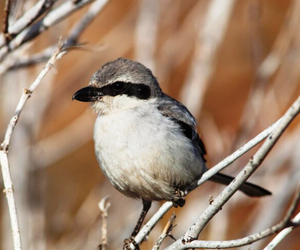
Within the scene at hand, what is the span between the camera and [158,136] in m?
3.43

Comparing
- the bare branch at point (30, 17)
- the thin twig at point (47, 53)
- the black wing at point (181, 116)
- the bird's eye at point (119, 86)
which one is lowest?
the black wing at point (181, 116)

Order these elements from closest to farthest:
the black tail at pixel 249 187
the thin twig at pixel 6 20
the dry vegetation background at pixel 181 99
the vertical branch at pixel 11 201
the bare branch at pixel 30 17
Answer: the vertical branch at pixel 11 201 → the thin twig at pixel 6 20 → the bare branch at pixel 30 17 → the black tail at pixel 249 187 → the dry vegetation background at pixel 181 99

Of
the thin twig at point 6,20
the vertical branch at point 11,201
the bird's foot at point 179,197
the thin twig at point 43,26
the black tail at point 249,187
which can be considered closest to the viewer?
the vertical branch at point 11,201

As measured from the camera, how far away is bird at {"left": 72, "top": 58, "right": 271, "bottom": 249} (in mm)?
3381

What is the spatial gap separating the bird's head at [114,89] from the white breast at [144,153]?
0.07 metres

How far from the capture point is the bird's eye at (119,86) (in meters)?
3.63

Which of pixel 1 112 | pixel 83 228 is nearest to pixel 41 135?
pixel 1 112

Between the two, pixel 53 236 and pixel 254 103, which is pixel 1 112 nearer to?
pixel 53 236

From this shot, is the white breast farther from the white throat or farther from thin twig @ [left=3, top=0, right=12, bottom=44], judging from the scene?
thin twig @ [left=3, top=0, right=12, bottom=44]

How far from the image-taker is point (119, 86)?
11.9 ft

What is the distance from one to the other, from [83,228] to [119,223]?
0.34 m

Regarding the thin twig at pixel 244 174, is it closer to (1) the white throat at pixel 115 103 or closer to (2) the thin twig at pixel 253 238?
(2) the thin twig at pixel 253 238

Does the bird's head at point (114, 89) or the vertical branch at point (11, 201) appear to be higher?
the bird's head at point (114, 89)

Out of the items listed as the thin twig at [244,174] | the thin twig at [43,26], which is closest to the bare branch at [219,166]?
the thin twig at [244,174]
